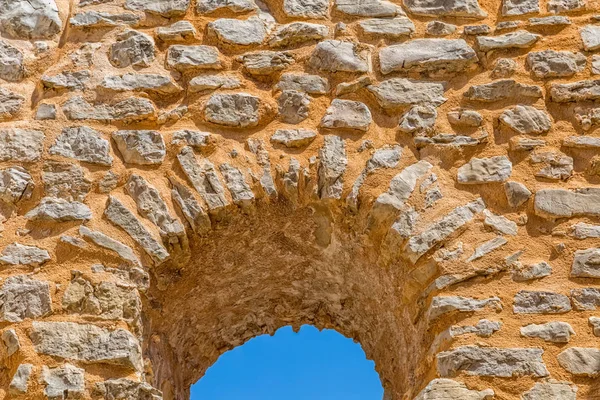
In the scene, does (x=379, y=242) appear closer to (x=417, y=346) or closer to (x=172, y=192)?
(x=417, y=346)

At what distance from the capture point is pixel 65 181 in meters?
3.46

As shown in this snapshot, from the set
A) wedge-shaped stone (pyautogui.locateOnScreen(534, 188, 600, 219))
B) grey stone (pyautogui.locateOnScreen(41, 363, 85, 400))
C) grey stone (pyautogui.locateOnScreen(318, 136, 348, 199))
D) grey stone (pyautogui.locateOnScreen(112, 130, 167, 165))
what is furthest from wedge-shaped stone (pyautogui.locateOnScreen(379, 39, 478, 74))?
grey stone (pyautogui.locateOnScreen(41, 363, 85, 400))

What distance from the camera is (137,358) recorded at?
3105 millimetres

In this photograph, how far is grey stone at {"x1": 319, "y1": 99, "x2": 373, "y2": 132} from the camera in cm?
358

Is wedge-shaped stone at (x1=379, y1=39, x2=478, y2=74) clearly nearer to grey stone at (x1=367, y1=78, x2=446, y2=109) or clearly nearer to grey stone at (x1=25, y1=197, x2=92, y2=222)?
grey stone at (x1=367, y1=78, x2=446, y2=109)

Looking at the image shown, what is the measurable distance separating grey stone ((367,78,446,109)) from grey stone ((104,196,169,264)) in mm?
1137

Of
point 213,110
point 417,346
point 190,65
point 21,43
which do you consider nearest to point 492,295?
point 417,346

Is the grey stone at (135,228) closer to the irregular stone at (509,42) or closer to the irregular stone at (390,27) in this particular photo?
the irregular stone at (390,27)

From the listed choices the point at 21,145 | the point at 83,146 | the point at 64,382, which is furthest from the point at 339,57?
the point at 64,382

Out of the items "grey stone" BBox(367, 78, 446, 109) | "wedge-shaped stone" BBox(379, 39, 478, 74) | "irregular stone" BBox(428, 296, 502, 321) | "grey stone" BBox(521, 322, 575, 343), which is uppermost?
"wedge-shaped stone" BBox(379, 39, 478, 74)

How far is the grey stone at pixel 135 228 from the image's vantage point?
331 cm

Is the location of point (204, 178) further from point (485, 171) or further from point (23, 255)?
point (485, 171)

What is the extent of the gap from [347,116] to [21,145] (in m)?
1.39

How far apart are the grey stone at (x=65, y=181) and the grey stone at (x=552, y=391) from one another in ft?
6.22
